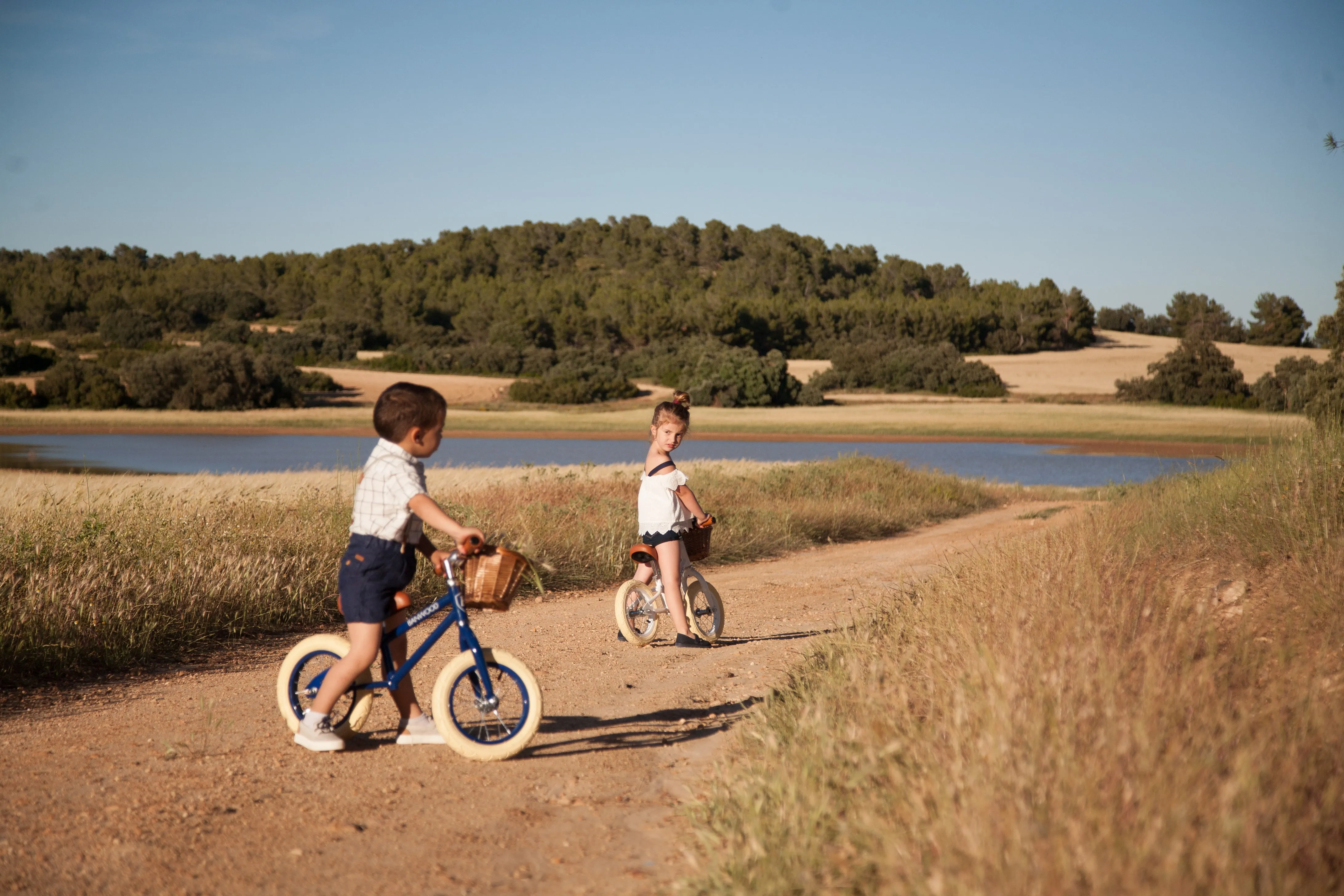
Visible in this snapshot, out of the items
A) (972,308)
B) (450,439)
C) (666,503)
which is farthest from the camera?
(972,308)

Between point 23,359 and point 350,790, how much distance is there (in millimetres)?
69440

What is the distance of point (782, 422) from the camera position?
5144 centimetres

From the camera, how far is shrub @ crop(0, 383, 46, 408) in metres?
50.5

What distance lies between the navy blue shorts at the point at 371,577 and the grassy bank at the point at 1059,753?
5.41ft

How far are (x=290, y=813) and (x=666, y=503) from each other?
3513 mm

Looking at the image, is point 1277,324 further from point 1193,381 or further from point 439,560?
point 439,560

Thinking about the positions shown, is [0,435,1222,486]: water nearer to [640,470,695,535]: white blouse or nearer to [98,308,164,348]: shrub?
[640,470,695,535]: white blouse

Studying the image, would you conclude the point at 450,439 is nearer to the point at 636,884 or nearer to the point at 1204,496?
the point at 1204,496

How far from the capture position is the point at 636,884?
129 inches

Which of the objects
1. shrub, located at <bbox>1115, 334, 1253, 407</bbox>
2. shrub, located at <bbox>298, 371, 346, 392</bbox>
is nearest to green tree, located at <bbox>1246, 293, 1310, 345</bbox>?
shrub, located at <bbox>1115, 334, 1253, 407</bbox>

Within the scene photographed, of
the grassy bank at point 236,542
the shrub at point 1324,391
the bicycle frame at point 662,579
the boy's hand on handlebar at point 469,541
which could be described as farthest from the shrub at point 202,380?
the boy's hand on handlebar at point 469,541

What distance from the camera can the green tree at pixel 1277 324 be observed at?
295 feet

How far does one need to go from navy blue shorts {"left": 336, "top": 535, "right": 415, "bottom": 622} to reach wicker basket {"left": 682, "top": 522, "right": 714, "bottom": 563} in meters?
2.88

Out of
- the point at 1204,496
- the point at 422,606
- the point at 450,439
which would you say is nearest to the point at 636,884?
the point at 422,606
